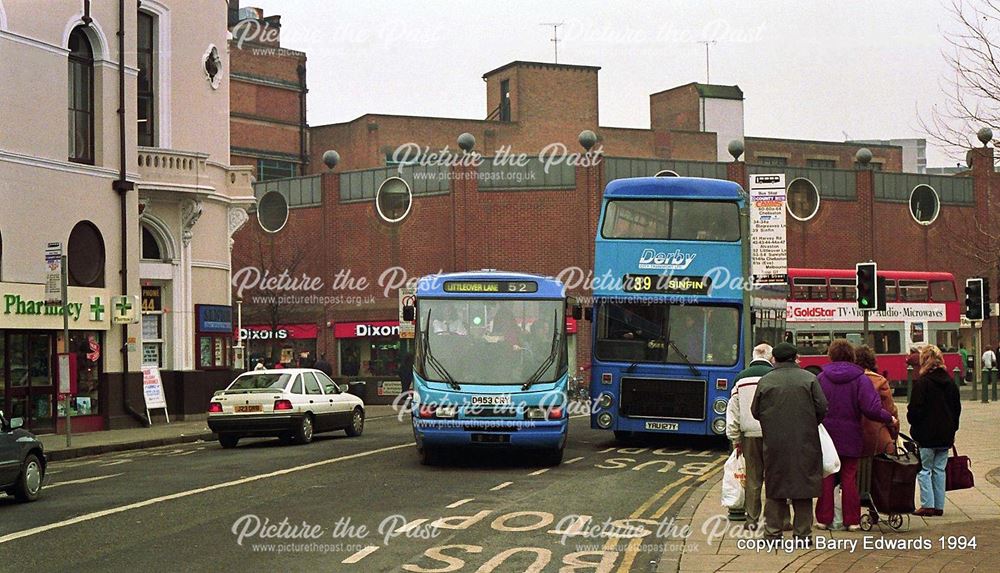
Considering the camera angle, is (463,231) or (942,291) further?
(463,231)

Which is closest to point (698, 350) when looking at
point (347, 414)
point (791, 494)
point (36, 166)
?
point (347, 414)

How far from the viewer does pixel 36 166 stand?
27.8 meters

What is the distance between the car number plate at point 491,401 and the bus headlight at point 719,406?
15.5ft

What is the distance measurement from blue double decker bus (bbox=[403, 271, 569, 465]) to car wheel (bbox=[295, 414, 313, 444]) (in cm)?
493

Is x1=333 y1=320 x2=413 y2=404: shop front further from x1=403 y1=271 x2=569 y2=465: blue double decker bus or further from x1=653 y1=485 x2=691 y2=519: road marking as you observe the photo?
x1=653 y1=485 x2=691 y2=519: road marking

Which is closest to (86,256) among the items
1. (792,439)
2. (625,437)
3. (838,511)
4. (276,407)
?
(276,407)

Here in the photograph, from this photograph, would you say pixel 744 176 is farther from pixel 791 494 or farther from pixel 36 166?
pixel 791 494

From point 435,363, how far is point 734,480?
281 inches

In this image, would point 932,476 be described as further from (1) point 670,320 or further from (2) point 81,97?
(2) point 81,97

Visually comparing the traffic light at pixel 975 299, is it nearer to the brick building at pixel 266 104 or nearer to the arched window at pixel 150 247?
the arched window at pixel 150 247

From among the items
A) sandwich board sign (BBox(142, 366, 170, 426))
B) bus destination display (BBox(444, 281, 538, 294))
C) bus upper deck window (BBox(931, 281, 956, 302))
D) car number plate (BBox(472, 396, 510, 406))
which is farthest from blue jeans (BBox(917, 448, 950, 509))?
bus upper deck window (BBox(931, 281, 956, 302))

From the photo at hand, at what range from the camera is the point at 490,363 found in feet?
59.9

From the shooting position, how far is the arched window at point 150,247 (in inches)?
1320

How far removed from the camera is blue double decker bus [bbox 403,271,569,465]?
701 inches
